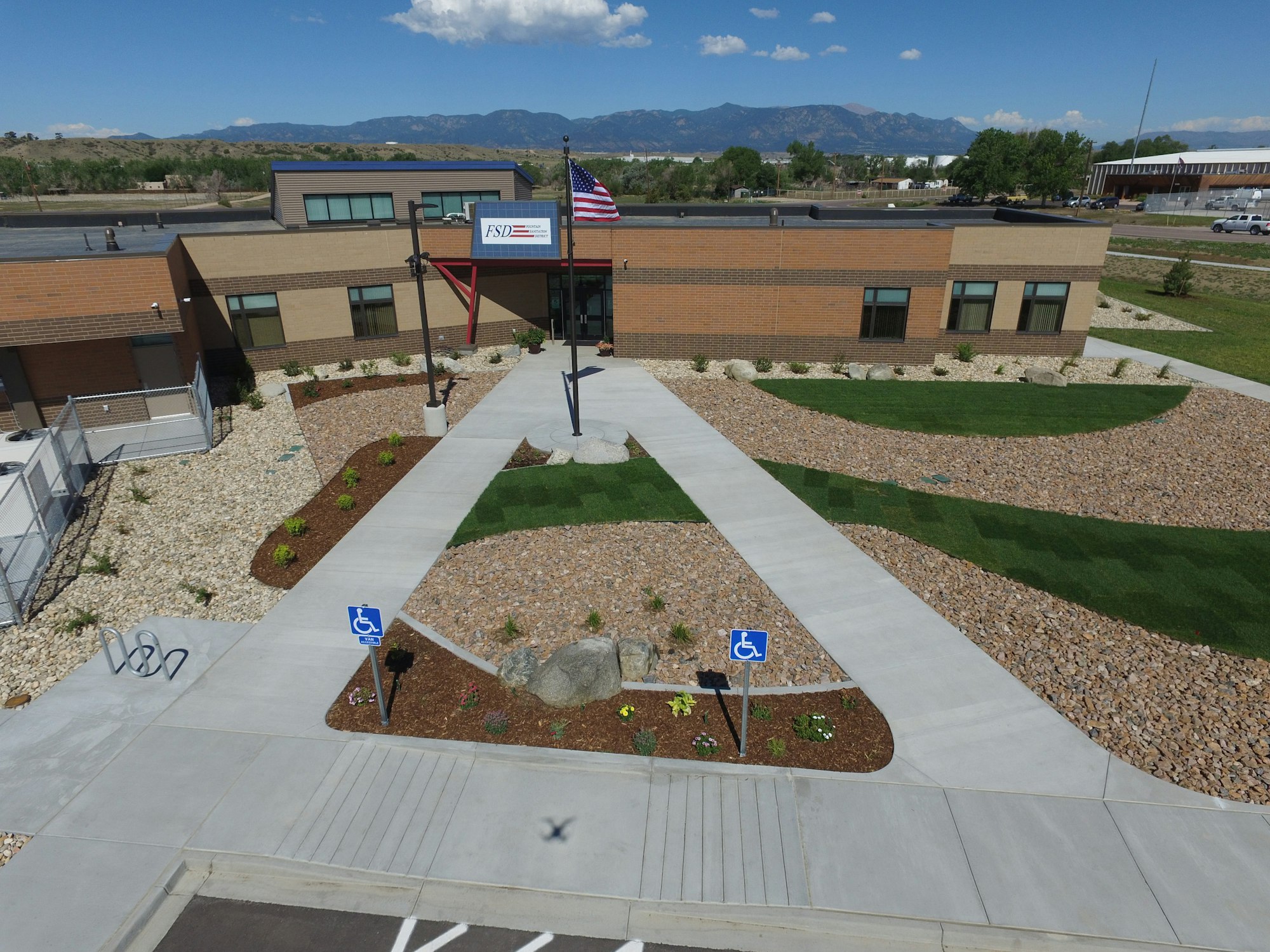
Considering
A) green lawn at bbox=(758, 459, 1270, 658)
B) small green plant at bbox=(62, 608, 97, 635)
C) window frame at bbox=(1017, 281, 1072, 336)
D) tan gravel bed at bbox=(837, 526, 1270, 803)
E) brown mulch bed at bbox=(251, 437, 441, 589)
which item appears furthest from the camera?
window frame at bbox=(1017, 281, 1072, 336)

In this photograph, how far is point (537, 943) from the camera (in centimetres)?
743

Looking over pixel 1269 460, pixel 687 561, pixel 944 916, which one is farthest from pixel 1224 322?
pixel 944 916

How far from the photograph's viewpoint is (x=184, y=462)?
1858 cm

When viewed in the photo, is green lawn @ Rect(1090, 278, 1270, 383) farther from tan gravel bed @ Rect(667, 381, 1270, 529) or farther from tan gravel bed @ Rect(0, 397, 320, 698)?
tan gravel bed @ Rect(0, 397, 320, 698)

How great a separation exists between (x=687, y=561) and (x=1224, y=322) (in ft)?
114

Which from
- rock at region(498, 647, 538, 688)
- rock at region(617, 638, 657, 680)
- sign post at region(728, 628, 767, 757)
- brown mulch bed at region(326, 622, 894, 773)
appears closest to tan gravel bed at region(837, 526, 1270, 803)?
brown mulch bed at region(326, 622, 894, 773)

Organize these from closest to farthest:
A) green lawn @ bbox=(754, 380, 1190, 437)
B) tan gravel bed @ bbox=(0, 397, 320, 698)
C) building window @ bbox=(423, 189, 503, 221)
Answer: tan gravel bed @ bbox=(0, 397, 320, 698) < green lawn @ bbox=(754, 380, 1190, 437) < building window @ bbox=(423, 189, 503, 221)

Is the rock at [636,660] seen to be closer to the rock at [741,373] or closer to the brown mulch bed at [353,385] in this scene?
the brown mulch bed at [353,385]

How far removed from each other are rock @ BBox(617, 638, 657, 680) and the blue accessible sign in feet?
11.5

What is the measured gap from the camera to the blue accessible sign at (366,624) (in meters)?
8.99

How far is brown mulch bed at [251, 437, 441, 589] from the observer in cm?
1385

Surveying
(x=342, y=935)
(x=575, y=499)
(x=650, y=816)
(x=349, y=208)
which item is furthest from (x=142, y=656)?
(x=349, y=208)

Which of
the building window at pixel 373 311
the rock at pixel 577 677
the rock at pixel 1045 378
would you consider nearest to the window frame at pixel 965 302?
the rock at pixel 1045 378

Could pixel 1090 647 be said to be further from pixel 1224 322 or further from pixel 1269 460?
pixel 1224 322
